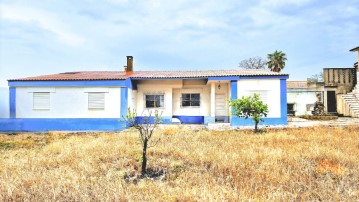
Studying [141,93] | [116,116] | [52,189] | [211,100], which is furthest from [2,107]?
[52,189]

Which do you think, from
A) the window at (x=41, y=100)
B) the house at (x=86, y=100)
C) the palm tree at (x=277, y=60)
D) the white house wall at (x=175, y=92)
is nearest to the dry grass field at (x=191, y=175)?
the house at (x=86, y=100)

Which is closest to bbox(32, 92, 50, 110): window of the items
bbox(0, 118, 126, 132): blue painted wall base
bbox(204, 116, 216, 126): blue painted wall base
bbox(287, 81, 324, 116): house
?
bbox(0, 118, 126, 132): blue painted wall base

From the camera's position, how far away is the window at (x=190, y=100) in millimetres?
19672

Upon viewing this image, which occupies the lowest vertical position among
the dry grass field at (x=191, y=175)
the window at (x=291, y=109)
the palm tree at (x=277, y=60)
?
the dry grass field at (x=191, y=175)

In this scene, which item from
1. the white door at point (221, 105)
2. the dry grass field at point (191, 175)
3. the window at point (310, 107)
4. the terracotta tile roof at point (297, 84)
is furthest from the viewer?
the terracotta tile roof at point (297, 84)

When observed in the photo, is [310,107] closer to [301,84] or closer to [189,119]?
[301,84]

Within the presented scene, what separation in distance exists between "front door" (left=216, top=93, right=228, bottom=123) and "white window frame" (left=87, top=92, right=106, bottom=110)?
8.36 m

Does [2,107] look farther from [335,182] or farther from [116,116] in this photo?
[335,182]

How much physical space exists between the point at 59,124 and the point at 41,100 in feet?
6.71

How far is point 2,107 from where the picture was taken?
679 inches

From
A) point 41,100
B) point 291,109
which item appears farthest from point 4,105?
point 291,109

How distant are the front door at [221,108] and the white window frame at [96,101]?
8.36 meters

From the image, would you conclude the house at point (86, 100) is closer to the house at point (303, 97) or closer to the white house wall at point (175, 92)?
the white house wall at point (175, 92)

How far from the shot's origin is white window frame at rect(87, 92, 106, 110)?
16.7 m
